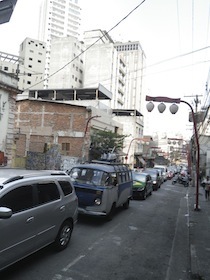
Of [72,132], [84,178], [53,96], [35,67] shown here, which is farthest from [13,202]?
[35,67]

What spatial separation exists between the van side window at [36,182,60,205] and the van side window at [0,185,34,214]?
12.9 inches

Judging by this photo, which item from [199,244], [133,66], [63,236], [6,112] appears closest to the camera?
[63,236]

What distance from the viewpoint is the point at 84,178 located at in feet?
35.6

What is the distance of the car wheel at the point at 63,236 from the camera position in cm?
698

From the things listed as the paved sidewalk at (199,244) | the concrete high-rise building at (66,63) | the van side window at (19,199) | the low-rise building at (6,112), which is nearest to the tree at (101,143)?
the low-rise building at (6,112)

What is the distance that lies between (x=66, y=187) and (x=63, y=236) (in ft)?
3.80

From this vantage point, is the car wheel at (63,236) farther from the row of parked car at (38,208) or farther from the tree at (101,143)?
the tree at (101,143)

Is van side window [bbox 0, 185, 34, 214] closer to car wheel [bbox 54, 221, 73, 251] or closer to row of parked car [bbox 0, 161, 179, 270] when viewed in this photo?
row of parked car [bbox 0, 161, 179, 270]

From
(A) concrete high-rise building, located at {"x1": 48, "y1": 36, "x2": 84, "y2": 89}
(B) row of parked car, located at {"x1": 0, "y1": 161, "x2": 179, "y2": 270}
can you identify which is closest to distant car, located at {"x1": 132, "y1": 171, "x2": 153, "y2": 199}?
(B) row of parked car, located at {"x1": 0, "y1": 161, "x2": 179, "y2": 270}

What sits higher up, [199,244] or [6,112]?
[6,112]

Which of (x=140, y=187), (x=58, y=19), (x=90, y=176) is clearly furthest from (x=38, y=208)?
(x=58, y=19)

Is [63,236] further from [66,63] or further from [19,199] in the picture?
[66,63]

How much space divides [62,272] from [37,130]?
29.2m

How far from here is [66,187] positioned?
755 cm
